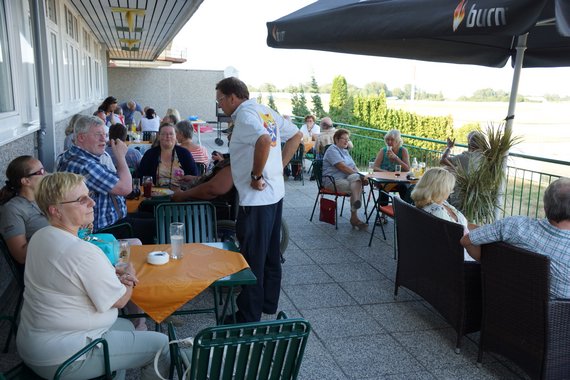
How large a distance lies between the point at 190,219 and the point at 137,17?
8088mm

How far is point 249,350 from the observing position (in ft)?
A: 5.31

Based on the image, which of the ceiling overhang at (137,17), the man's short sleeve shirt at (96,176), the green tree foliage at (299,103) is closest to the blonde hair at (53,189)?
the man's short sleeve shirt at (96,176)

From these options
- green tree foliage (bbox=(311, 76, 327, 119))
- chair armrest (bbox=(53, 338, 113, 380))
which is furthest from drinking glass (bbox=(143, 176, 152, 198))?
green tree foliage (bbox=(311, 76, 327, 119))

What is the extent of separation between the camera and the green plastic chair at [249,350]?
1.55 m

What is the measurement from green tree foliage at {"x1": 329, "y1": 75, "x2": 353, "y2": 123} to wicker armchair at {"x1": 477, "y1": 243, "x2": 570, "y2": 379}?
47.7 feet

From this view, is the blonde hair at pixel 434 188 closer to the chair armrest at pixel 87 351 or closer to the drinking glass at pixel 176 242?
the drinking glass at pixel 176 242

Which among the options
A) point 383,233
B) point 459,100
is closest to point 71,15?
point 383,233

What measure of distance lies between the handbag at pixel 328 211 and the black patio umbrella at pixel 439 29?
1.89 meters

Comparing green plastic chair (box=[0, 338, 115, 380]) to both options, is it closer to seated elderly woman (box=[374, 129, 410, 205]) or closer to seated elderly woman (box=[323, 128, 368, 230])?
seated elderly woman (box=[323, 128, 368, 230])

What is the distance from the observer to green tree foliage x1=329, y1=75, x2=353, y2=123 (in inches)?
668

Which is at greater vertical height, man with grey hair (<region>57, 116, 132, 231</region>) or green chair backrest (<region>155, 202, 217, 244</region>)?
man with grey hair (<region>57, 116, 132, 231</region>)

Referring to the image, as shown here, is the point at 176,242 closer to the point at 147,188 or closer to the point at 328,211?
the point at 147,188

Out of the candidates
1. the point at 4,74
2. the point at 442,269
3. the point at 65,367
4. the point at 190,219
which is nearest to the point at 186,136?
the point at 4,74

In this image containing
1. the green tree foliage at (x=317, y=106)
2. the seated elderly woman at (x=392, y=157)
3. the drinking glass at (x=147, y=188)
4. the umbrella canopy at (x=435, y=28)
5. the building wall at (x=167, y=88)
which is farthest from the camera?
A: the building wall at (x=167, y=88)
